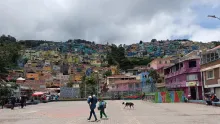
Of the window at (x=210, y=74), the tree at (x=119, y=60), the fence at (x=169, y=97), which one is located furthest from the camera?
the tree at (x=119, y=60)

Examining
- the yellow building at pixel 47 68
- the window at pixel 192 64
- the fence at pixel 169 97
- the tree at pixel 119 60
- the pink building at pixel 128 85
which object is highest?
the tree at pixel 119 60

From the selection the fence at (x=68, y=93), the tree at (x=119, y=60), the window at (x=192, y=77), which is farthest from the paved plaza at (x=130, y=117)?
the tree at (x=119, y=60)

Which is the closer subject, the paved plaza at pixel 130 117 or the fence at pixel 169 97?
the paved plaza at pixel 130 117

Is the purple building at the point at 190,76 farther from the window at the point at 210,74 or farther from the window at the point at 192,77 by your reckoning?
the window at the point at 210,74

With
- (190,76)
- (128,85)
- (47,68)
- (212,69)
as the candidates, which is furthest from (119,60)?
(212,69)

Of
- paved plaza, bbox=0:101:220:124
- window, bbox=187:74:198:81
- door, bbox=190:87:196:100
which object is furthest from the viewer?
door, bbox=190:87:196:100

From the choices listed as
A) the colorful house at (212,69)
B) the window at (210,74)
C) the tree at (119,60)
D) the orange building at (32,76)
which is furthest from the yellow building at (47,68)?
the window at (210,74)

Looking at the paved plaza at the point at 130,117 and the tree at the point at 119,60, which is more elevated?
the tree at the point at 119,60

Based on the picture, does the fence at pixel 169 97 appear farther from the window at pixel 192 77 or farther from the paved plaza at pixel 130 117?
the paved plaza at pixel 130 117

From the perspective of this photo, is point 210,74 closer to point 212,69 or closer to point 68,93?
point 212,69

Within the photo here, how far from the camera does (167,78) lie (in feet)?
265

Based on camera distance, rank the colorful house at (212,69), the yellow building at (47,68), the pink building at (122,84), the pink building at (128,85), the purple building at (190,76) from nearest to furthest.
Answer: the colorful house at (212,69) → the purple building at (190,76) → the pink building at (128,85) → the pink building at (122,84) → the yellow building at (47,68)

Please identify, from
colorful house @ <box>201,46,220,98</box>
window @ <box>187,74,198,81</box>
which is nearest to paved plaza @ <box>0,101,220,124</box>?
colorful house @ <box>201,46,220,98</box>

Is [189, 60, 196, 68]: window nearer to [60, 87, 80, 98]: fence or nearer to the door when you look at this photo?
the door
